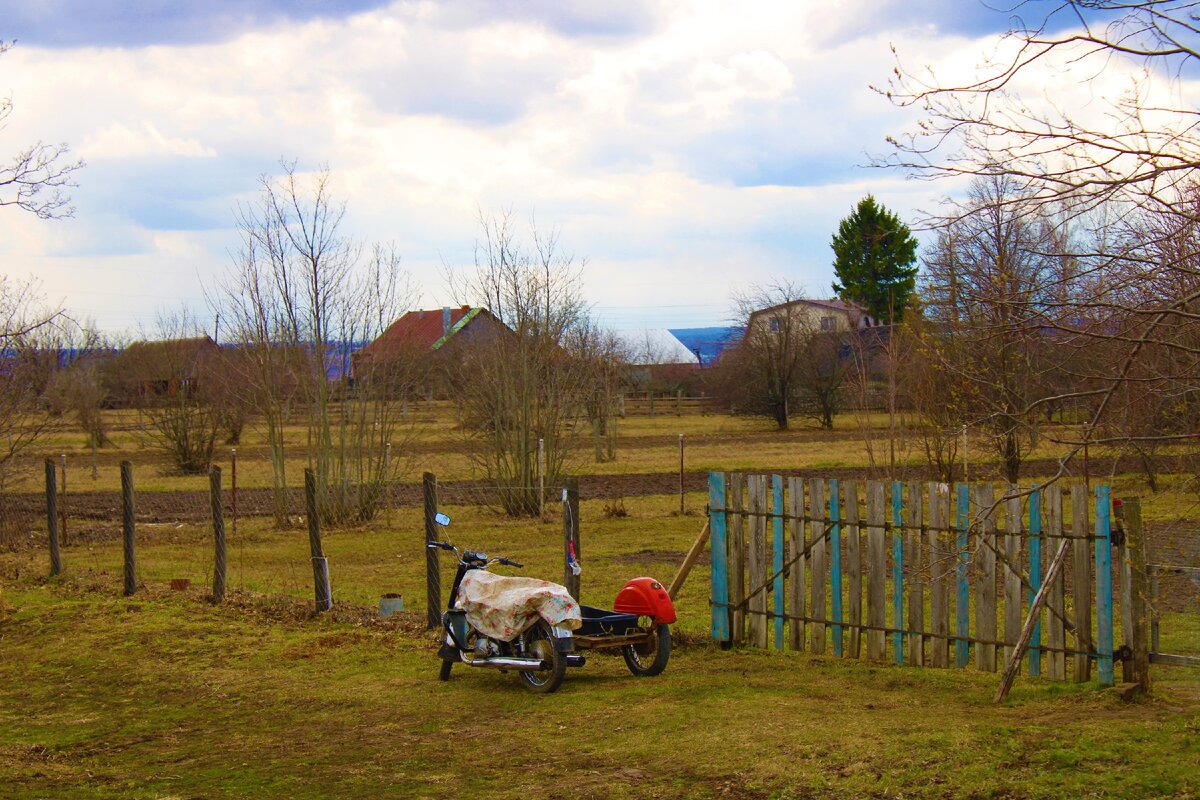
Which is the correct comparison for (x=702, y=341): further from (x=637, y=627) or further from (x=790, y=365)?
(x=637, y=627)

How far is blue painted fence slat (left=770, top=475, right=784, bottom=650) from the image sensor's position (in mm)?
8812

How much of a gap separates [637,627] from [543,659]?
0.79 metres

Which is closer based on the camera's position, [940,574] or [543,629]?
[940,574]

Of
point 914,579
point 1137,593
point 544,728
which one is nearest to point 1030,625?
point 1137,593

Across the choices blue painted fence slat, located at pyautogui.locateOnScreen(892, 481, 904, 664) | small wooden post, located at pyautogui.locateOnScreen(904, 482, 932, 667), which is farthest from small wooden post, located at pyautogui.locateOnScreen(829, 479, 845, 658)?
small wooden post, located at pyautogui.locateOnScreen(904, 482, 932, 667)

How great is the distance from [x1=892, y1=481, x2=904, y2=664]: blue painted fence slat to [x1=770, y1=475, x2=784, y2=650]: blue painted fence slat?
0.97 metres

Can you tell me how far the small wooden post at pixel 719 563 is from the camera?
918 cm

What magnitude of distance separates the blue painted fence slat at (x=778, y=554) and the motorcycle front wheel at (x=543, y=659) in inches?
76.2

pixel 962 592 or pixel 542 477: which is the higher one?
pixel 962 592

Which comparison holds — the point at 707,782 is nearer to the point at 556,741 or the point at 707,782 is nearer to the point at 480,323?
the point at 556,741

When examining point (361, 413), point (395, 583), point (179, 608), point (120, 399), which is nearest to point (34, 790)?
point (179, 608)

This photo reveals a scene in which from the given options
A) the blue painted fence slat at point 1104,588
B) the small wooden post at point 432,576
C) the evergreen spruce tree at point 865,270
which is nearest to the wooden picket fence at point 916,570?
the blue painted fence slat at point 1104,588

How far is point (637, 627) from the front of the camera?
8.29 m

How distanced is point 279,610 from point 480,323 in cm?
1448
